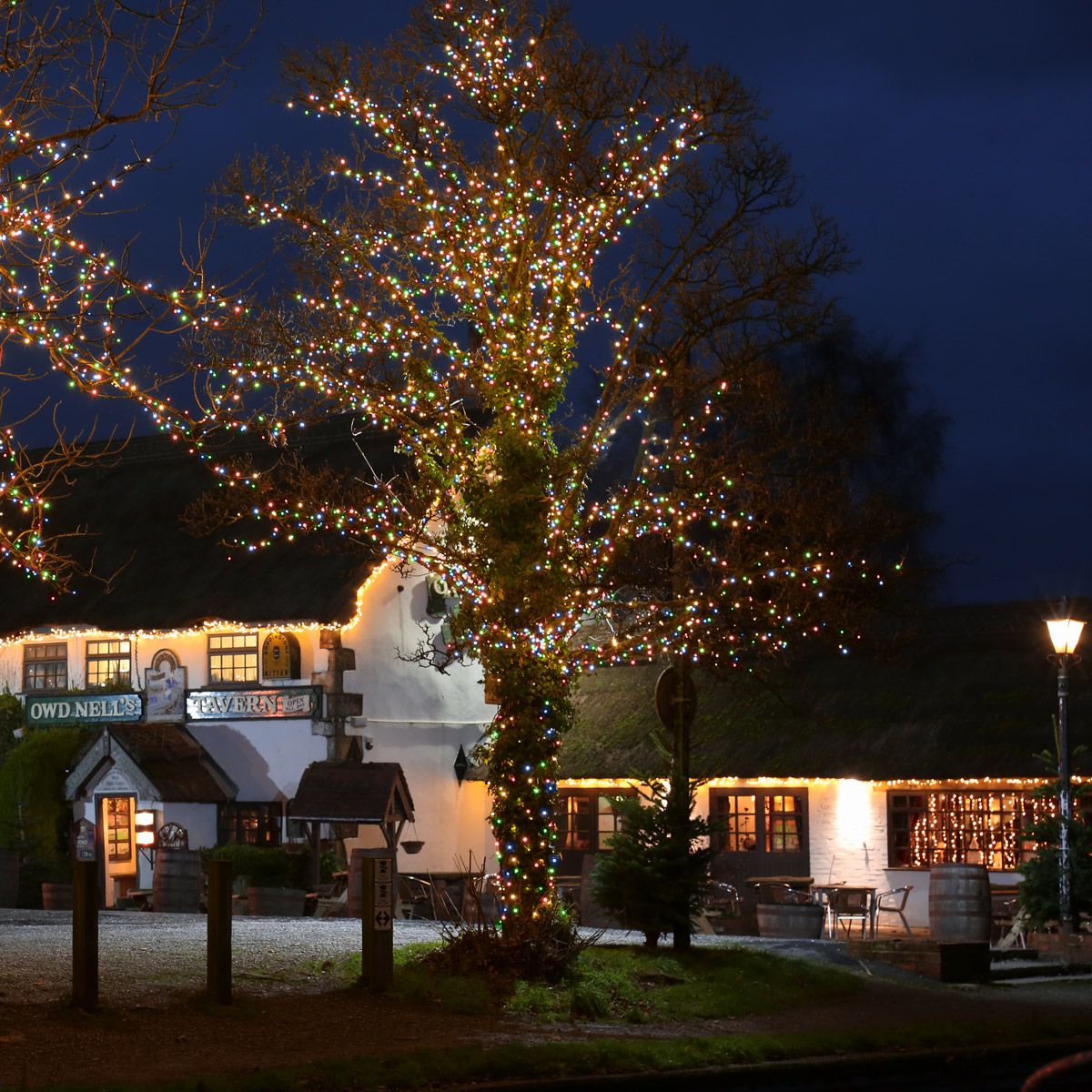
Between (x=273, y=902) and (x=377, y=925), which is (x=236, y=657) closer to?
(x=273, y=902)

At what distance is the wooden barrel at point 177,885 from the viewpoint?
89.4 feet

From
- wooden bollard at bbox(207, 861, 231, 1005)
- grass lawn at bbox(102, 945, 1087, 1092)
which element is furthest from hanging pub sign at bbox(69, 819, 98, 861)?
wooden bollard at bbox(207, 861, 231, 1005)

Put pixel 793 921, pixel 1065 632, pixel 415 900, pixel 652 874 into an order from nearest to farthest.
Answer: pixel 652 874, pixel 1065 632, pixel 793 921, pixel 415 900

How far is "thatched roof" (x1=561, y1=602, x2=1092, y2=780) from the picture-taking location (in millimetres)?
31172

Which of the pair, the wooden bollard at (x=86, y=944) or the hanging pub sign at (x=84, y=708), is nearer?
the wooden bollard at (x=86, y=944)

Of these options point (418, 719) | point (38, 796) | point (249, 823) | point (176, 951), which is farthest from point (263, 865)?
point (176, 951)

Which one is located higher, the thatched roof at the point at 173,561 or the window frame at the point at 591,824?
the thatched roof at the point at 173,561

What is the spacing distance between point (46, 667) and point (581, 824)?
1140 centimetres

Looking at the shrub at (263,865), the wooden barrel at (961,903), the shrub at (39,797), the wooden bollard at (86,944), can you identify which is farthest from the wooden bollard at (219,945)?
the shrub at (39,797)

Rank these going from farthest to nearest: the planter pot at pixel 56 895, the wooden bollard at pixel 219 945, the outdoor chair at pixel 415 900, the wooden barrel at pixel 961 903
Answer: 1. the outdoor chair at pixel 415 900
2. the planter pot at pixel 56 895
3. the wooden barrel at pixel 961 903
4. the wooden bollard at pixel 219 945

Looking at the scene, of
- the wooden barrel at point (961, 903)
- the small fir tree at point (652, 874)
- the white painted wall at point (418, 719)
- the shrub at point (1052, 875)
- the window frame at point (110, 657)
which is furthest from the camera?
the window frame at point (110, 657)

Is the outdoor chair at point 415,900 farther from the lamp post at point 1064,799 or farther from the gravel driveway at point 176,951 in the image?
the lamp post at point 1064,799

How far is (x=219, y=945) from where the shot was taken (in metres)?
14.1

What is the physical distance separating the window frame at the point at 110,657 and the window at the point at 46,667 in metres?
0.55
